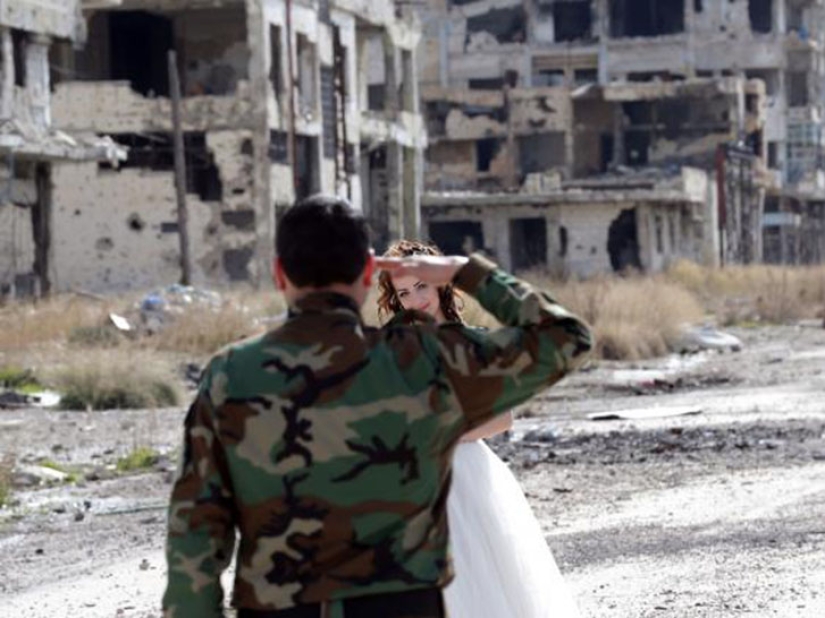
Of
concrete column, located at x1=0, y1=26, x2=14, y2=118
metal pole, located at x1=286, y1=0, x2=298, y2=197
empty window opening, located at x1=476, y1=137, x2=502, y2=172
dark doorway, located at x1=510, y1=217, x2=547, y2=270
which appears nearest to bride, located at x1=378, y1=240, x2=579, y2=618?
concrete column, located at x1=0, y1=26, x2=14, y2=118

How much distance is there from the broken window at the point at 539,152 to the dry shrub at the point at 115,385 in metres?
49.2

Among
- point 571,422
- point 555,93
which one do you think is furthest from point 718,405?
point 555,93

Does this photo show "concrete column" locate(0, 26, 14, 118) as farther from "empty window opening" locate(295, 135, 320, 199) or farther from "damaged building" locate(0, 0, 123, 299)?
"empty window opening" locate(295, 135, 320, 199)

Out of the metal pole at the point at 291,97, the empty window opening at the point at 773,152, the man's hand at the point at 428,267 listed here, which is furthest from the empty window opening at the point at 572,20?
the man's hand at the point at 428,267

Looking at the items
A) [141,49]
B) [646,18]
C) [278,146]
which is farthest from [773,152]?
[278,146]

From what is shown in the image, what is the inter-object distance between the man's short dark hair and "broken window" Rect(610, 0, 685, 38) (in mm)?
75477

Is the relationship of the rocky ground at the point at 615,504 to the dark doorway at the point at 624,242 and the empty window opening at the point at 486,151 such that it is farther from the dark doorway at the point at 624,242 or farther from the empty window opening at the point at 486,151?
the empty window opening at the point at 486,151

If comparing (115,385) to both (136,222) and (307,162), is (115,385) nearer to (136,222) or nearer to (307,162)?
(136,222)

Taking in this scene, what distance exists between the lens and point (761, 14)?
Answer: 260ft

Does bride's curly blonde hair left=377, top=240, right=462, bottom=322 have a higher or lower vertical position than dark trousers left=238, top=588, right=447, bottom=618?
higher

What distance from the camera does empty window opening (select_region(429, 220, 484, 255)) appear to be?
6272 cm

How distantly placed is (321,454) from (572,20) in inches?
3040

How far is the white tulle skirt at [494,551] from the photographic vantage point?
20.7ft

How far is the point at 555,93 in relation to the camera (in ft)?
230
